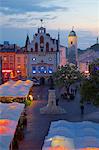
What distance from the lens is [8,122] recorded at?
21.9m

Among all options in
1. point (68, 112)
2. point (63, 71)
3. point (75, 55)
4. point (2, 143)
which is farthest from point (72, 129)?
point (75, 55)

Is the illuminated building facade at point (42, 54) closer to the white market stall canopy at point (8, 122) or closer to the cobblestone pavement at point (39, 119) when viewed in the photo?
the cobblestone pavement at point (39, 119)

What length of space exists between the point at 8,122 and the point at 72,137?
3692 mm

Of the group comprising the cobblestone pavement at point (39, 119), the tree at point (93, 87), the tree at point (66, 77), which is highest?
the tree at point (93, 87)

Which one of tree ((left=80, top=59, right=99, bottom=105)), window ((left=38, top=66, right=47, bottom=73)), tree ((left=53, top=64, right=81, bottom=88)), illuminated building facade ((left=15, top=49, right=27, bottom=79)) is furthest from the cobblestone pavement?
illuminated building facade ((left=15, top=49, right=27, bottom=79))

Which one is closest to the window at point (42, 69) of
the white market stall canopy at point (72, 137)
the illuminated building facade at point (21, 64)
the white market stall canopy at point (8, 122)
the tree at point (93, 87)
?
the illuminated building facade at point (21, 64)

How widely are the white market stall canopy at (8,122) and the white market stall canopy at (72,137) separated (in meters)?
1.59

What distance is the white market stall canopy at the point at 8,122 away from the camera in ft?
59.8

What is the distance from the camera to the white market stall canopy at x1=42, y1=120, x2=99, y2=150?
57.1 ft

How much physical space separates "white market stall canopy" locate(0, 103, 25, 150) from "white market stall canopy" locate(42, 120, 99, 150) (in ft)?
5.22

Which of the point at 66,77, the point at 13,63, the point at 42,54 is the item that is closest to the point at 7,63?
the point at 13,63

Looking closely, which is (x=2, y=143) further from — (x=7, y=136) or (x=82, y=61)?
(x=82, y=61)

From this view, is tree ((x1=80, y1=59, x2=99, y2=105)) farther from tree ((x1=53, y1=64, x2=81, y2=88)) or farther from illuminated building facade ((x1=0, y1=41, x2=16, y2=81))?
illuminated building facade ((x1=0, y1=41, x2=16, y2=81))

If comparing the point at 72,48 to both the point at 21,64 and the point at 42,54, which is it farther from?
the point at 42,54
